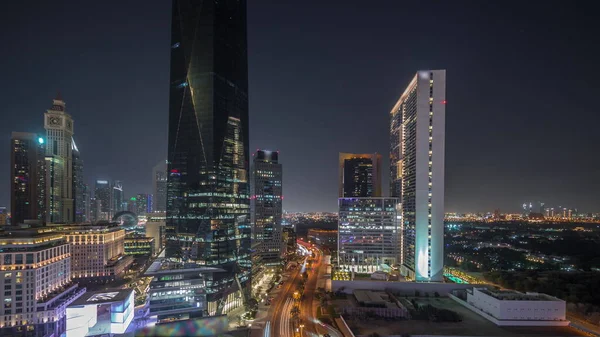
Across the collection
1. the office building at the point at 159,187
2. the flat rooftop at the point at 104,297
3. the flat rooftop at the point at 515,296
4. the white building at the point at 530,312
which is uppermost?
the office building at the point at 159,187

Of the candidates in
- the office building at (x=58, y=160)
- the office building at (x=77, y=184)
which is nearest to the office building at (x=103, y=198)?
the office building at (x=77, y=184)

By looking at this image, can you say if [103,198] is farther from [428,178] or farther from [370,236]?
[428,178]

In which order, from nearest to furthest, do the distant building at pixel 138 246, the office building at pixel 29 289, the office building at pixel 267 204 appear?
the office building at pixel 29 289 → the office building at pixel 267 204 → the distant building at pixel 138 246

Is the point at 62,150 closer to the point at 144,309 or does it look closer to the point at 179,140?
the point at 179,140

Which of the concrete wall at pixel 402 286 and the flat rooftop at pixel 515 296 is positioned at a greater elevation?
the flat rooftop at pixel 515 296

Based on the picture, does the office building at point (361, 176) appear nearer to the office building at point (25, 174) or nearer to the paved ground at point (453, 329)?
the paved ground at point (453, 329)

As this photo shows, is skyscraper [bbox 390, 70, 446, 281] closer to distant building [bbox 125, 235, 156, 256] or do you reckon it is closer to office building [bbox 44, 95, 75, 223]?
distant building [bbox 125, 235, 156, 256]

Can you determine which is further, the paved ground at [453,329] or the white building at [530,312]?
the white building at [530,312]

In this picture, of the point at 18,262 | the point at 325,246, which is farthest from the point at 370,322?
the point at 325,246

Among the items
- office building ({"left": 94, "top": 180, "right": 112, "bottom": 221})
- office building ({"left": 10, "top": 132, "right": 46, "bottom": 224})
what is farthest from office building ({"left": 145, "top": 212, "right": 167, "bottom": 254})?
office building ({"left": 94, "top": 180, "right": 112, "bottom": 221})
